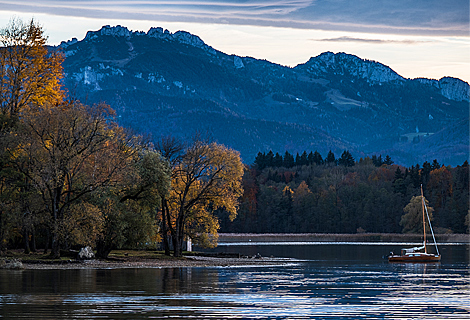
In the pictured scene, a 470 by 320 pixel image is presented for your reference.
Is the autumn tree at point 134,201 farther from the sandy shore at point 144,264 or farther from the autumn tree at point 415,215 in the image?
the autumn tree at point 415,215

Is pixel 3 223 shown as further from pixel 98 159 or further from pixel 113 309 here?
pixel 113 309

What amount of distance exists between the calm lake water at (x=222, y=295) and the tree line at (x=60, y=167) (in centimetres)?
686

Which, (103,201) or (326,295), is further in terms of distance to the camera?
(103,201)

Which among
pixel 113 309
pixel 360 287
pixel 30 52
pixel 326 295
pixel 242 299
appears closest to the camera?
pixel 113 309

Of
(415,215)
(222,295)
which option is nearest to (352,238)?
(415,215)

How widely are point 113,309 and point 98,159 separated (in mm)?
32598

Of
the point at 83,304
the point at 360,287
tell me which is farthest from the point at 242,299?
the point at 360,287

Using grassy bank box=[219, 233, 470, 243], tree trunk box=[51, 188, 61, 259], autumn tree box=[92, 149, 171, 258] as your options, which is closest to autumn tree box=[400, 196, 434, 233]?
grassy bank box=[219, 233, 470, 243]

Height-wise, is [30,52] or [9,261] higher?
[30,52]

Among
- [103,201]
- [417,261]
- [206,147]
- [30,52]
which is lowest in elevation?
[417,261]

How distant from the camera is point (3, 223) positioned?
59.5m

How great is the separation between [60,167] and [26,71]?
12576mm

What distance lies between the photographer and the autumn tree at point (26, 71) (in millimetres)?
65188

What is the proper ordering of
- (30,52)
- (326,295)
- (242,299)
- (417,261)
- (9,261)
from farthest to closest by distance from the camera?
(417,261) < (30,52) < (9,261) < (326,295) < (242,299)
